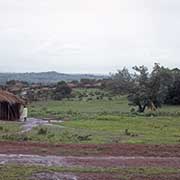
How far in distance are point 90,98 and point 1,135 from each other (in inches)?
2271

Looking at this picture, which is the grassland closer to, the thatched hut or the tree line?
the thatched hut

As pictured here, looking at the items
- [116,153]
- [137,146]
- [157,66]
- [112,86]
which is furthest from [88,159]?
[112,86]

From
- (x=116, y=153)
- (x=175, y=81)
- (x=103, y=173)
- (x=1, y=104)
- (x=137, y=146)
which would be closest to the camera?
(x=103, y=173)

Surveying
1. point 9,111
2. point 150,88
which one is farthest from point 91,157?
point 150,88

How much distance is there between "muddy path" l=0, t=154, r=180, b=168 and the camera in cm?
2039

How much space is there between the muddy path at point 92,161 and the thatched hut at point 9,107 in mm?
29037

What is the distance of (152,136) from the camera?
3328 centimetres

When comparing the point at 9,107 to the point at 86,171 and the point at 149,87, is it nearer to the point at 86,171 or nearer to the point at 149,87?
the point at 149,87

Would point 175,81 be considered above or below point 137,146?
above

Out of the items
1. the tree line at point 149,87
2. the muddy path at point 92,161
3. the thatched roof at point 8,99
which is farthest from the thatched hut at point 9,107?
the muddy path at point 92,161

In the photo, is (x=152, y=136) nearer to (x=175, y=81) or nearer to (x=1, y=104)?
(x=1, y=104)

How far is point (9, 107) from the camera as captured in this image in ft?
171

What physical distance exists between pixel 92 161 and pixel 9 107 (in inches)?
1256

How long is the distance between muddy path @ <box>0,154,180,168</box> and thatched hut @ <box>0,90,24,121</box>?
29.0m
